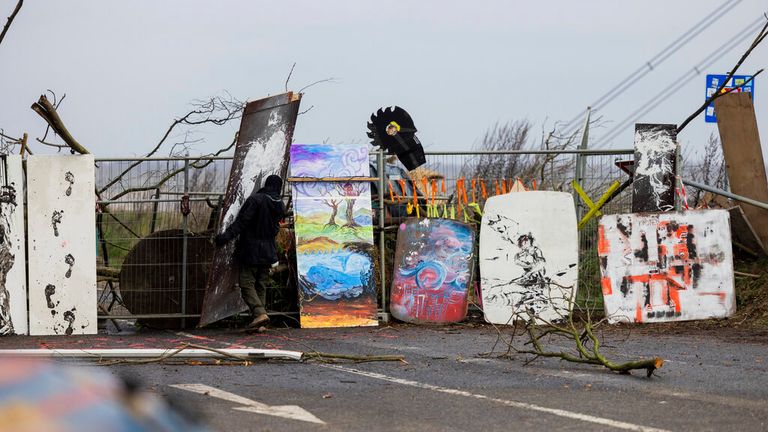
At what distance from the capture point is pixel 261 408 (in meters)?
6.89

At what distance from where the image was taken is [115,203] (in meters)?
13.0

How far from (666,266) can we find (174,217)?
615 centimetres

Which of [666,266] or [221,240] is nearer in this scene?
[221,240]

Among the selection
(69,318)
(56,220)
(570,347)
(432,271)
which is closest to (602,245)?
(432,271)

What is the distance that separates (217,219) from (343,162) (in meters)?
1.75

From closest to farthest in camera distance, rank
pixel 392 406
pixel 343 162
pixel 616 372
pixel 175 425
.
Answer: pixel 175 425 → pixel 392 406 → pixel 616 372 → pixel 343 162

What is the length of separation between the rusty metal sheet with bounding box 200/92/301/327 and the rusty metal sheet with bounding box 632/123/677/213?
4.42 m

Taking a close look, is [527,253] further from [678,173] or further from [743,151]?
[743,151]

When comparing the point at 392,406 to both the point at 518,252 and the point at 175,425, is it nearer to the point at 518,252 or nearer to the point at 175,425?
the point at 175,425

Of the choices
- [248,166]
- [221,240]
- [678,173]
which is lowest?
[221,240]

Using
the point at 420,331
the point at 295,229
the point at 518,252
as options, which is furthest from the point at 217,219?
the point at 518,252

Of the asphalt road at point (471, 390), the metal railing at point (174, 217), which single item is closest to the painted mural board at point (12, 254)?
the metal railing at point (174, 217)

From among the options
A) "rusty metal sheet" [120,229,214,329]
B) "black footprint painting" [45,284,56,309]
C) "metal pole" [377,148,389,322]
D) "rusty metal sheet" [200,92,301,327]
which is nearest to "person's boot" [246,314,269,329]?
"rusty metal sheet" [200,92,301,327]

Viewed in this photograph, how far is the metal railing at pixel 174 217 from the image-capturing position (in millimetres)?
13039
